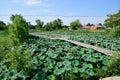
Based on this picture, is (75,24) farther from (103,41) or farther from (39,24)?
(103,41)

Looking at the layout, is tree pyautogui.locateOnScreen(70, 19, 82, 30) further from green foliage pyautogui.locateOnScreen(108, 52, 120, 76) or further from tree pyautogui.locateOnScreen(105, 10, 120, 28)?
green foliage pyautogui.locateOnScreen(108, 52, 120, 76)

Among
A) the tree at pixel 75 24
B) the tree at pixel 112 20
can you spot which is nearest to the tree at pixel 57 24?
the tree at pixel 75 24

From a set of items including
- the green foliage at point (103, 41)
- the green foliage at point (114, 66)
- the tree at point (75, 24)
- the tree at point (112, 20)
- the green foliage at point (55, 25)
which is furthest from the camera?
the green foliage at point (55, 25)

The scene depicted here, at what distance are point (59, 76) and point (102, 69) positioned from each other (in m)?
1.84

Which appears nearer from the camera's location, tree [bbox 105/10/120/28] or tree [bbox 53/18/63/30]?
tree [bbox 105/10/120/28]

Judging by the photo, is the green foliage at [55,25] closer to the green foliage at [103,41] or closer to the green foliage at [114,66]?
the green foliage at [103,41]

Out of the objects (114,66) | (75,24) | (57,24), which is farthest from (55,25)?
(114,66)

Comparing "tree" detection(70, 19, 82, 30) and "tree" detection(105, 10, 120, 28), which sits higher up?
"tree" detection(105, 10, 120, 28)

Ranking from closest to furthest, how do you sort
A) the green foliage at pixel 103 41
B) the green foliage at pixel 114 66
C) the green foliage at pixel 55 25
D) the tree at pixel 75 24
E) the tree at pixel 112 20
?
the green foliage at pixel 114 66 → the green foliage at pixel 103 41 → the tree at pixel 112 20 → the tree at pixel 75 24 → the green foliage at pixel 55 25

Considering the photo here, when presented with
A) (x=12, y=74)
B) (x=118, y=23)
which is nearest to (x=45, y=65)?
(x=12, y=74)

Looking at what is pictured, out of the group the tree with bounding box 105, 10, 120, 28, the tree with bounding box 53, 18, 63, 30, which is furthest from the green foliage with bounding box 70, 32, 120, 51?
the tree with bounding box 53, 18, 63, 30

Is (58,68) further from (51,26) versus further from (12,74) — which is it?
(51,26)

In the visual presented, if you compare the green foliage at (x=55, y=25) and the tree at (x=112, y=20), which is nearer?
the tree at (x=112, y=20)

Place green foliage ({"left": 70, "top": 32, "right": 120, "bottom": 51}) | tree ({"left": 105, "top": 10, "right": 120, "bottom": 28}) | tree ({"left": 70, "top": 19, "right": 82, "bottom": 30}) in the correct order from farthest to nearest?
tree ({"left": 70, "top": 19, "right": 82, "bottom": 30}), tree ({"left": 105, "top": 10, "right": 120, "bottom": 28}), green foliage ({"left": 70, "top": 32, "right": 120, "bottom": 51})
